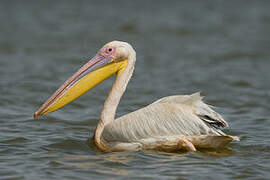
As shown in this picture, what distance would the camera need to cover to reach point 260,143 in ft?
21.6

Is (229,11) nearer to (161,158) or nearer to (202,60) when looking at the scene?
(202,60)

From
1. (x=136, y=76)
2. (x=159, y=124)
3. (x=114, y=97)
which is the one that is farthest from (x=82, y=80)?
(x=136, y=76)

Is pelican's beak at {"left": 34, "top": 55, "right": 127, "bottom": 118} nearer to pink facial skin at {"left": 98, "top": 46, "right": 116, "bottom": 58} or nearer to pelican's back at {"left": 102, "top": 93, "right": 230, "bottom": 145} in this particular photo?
pink facial skin at {"left": 98, "top": 46, "right": 116, "bottom": 58}

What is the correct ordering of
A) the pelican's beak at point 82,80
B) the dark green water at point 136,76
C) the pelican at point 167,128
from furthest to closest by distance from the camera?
1. the pelican's beak at point 82,80
2. the pelican at point 167,128
3. the dark green water at point 136,76

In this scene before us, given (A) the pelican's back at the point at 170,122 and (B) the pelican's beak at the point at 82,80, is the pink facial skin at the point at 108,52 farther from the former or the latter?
(A) the pelican's back at the point at 170,122

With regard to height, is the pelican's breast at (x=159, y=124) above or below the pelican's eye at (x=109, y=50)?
below

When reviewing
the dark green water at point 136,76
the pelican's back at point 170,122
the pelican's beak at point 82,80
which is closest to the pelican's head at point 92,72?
the pelican's beak at point 82,80

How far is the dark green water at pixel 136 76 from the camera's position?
18.3 feet

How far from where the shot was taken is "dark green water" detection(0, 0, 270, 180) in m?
5.57

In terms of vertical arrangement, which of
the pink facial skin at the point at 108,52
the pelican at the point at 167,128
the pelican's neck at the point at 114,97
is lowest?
the pelican at the point at 167,128

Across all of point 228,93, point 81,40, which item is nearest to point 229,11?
point 81,40

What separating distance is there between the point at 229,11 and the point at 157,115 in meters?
12.2

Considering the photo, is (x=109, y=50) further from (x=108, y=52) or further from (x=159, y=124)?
(x=159, y=124)

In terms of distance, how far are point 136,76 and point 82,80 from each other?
4.74m
